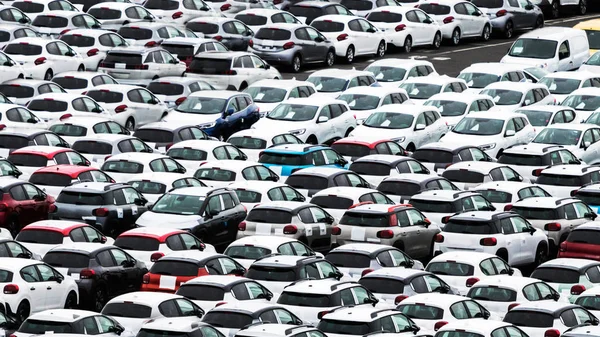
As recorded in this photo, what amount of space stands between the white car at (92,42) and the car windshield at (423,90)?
8849mm

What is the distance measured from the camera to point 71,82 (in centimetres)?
4700

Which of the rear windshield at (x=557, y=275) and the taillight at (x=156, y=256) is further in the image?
the taillight at (x=156, y=256)

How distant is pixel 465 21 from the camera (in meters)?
59.8

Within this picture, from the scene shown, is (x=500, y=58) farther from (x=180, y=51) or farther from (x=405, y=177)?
(x=405, y=177)

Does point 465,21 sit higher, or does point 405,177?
point 405,177

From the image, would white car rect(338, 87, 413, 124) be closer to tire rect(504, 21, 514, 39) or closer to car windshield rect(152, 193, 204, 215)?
car windshield rect(152, 193, 204, 215)

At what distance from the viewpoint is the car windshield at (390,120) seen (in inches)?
1711

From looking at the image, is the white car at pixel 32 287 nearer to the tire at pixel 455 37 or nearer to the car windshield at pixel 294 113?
the car windshield at pixel 294 113

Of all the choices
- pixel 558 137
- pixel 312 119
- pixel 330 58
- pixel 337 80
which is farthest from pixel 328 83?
pixel 558 137

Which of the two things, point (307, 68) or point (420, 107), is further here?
point (307, 68)

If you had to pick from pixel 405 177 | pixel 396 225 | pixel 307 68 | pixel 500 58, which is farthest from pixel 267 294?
pixel 500 58

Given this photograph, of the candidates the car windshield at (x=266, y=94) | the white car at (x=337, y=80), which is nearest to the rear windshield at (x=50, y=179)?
the car windshield at (x=266, y=94)

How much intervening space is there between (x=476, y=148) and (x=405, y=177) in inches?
179

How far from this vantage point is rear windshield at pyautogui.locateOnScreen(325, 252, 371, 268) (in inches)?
1211
